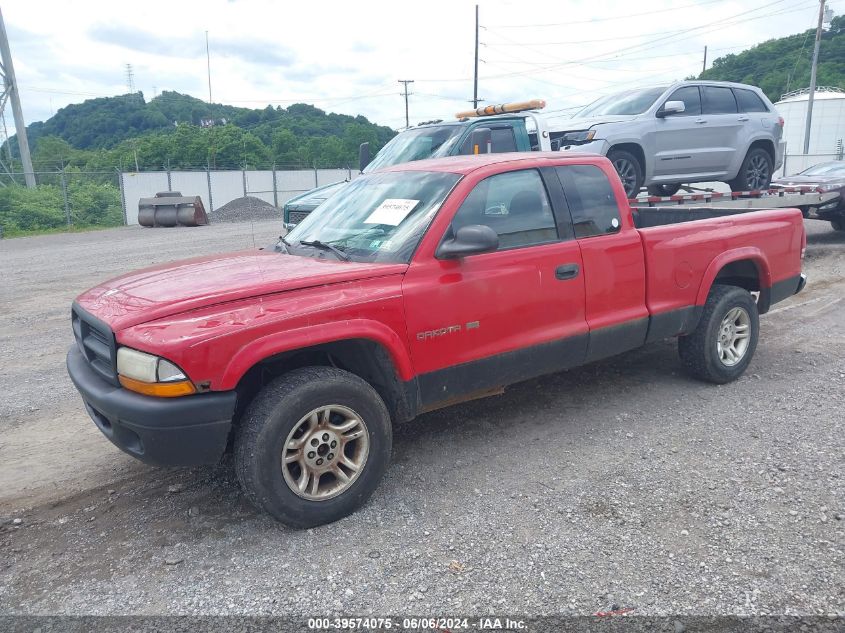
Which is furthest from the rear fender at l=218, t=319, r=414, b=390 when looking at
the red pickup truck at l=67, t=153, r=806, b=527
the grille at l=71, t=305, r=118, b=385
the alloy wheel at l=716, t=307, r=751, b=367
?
the alloy wheel at l=716, t=307, r=751, b=367

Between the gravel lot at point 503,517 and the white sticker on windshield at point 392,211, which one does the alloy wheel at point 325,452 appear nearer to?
the gravel lot at point 503,517

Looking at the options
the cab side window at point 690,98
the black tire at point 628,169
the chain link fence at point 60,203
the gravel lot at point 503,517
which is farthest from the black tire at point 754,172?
the chain link fence at point 60,203

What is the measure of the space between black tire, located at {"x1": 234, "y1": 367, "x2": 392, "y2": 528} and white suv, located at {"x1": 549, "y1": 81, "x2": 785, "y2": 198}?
22.2ft

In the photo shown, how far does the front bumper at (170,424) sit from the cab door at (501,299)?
1139mm

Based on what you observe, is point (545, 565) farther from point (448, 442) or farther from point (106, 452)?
point (106, 452)

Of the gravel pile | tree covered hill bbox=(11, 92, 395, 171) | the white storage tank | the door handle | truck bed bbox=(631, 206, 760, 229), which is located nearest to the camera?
the door handle

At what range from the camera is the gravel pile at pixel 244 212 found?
27.9 metres

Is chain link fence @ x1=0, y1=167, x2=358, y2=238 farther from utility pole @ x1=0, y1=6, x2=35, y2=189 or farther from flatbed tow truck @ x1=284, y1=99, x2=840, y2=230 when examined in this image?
flatbed tow truck @ x1=284, y1=99, x2=840, y2=230

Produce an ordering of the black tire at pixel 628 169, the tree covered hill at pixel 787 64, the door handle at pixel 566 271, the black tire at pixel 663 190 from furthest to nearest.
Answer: the tree covered hill at pixel 787 64 < the black tire at pixel 663 190 < the black tire at pixel 628 169 < the door handle at pixel 566 271

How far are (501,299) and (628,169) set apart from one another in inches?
248

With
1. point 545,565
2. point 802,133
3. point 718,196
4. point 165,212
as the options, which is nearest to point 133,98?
point 165,212

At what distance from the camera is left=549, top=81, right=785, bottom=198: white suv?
955cm

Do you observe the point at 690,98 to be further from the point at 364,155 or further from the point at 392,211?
the point at 392,211

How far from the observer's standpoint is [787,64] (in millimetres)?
57094
